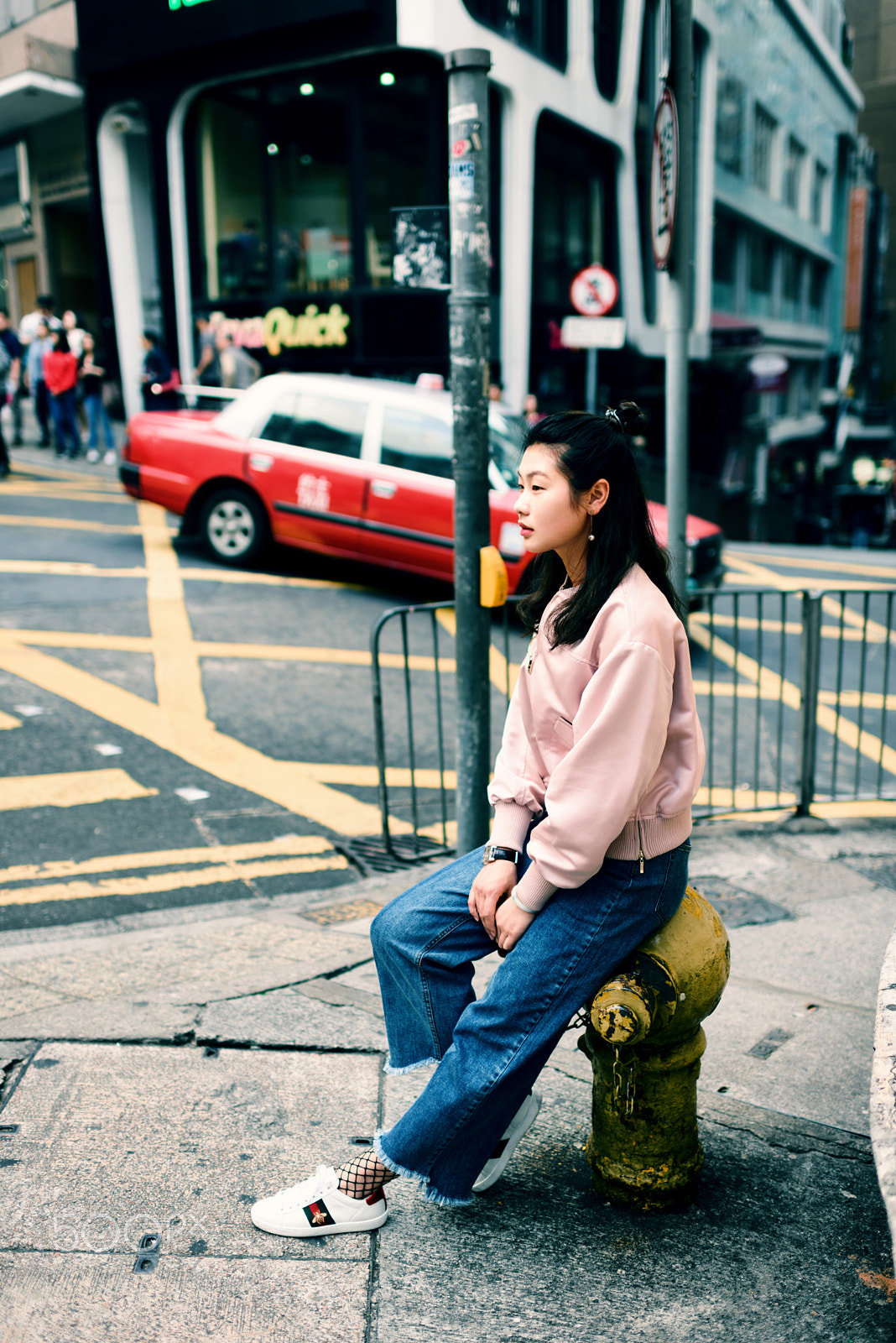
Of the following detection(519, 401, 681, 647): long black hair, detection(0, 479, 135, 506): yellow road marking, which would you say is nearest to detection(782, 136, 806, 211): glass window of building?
detection(0, 479, 135, 506): yellow road marking

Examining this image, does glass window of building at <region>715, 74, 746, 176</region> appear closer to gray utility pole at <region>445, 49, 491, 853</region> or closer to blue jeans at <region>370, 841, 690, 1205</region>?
gray utility pole at <region>445, 49, 491, 853</region>

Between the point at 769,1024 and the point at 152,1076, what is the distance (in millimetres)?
1728

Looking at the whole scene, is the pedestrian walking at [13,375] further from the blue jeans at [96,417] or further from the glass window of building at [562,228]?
the glass window of building at [562,228]

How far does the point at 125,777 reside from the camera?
5.75m

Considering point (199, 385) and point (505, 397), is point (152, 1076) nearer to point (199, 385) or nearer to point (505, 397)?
point (199, 385)

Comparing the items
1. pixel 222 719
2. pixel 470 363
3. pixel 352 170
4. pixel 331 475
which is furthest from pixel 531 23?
pixel 470 363

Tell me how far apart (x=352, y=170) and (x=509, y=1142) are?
1727cm

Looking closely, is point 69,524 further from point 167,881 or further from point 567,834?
point 567,834

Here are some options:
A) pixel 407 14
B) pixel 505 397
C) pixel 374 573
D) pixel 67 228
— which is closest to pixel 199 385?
pixel 505 397

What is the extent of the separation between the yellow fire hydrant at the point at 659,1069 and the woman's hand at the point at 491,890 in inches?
10.4

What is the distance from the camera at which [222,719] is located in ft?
21.7

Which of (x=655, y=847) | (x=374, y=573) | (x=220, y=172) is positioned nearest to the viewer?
(x=655, y=847)

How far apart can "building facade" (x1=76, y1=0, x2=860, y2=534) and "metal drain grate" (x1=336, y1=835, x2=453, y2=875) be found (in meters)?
12.1

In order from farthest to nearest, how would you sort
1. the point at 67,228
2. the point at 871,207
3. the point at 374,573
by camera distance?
1. the point at 871,207
2. the point at 67,228
3. the point at 374,573
